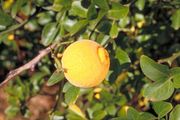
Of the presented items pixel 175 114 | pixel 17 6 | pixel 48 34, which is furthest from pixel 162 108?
pixel 17 6

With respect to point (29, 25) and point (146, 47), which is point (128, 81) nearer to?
point (146, 47)

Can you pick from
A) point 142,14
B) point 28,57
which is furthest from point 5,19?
point 28,57

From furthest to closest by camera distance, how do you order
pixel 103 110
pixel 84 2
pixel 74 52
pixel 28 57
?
pixel 28 57 < pixel 103 110 < pixel 84 2 < pixel 74 52

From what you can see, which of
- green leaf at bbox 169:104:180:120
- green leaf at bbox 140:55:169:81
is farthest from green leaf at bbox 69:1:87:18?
green leaf at bbox 169:104:180:120

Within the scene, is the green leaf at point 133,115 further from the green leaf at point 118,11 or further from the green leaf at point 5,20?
the green leaf at point 5,20

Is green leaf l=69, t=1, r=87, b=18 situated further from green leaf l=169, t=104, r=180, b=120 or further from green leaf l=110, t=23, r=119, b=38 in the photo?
green leaf l=169, t=104, r=180, b=120

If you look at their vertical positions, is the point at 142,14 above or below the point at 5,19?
below

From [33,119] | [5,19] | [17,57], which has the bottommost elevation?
[33,119]

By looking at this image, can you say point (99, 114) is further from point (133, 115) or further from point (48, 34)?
point (133, 115)
